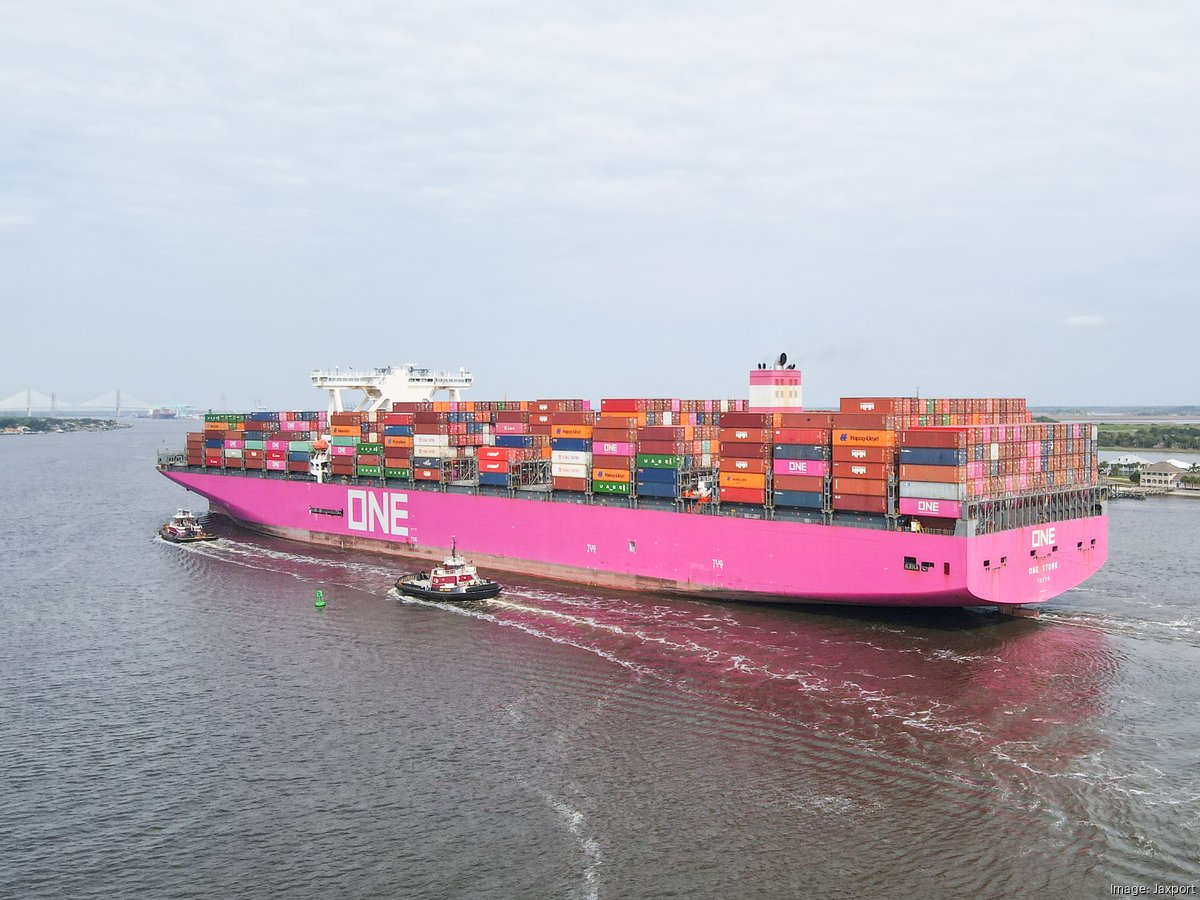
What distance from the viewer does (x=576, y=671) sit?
2964cm

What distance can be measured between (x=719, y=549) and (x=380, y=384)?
112 ft

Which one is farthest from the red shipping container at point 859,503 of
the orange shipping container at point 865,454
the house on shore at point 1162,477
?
the house on shore at point 1162,477

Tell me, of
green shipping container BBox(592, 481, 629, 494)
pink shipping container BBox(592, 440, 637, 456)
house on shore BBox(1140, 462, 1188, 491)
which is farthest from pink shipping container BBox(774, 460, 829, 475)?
house on shore BBox(1140, 462, 1188, 491)

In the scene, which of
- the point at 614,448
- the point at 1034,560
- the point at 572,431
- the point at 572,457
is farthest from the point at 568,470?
the point at 1034,560

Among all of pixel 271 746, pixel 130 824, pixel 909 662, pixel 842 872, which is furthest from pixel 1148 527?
pixel 130 824

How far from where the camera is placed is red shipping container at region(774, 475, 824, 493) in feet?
118

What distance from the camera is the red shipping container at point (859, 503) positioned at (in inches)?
1351

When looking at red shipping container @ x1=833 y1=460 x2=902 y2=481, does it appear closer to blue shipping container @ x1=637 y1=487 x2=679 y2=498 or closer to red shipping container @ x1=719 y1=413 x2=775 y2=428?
red shipping container @ x1=719 y1=413 x2=775 y2=428

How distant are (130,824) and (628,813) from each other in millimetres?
Answer: 11181

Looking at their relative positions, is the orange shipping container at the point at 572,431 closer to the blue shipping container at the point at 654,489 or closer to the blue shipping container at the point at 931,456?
the blue shipping container at the point at 654,489

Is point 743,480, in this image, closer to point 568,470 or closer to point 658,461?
point 658,461

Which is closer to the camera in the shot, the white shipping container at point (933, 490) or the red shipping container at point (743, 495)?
the white shipping container at point (933, 490)

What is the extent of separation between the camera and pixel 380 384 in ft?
210

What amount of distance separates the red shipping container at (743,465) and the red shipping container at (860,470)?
3181 millimetres
